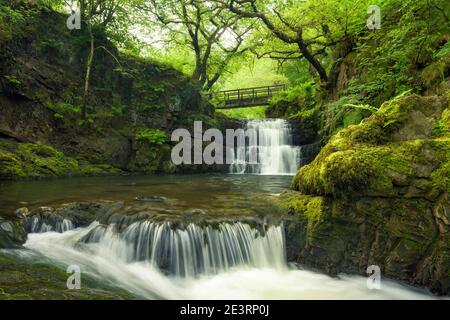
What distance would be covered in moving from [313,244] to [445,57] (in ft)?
18.9

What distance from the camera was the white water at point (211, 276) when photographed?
4.96 metres

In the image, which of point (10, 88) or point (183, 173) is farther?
point (183, 173)

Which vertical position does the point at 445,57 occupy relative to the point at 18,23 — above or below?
below

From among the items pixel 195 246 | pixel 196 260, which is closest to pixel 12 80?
pixel 195 246

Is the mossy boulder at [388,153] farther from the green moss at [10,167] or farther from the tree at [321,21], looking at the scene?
the green moss at [10,167]

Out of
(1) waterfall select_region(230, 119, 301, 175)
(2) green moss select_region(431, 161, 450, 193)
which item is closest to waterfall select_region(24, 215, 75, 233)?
(2) green moss select_region(431, 161, 450, 193)

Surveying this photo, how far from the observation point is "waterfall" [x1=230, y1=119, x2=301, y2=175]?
16719 millimetres

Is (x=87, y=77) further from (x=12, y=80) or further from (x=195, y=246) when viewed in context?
(x=195, y=246)

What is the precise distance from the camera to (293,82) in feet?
88.9

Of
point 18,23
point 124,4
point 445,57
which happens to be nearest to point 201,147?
point 124,4

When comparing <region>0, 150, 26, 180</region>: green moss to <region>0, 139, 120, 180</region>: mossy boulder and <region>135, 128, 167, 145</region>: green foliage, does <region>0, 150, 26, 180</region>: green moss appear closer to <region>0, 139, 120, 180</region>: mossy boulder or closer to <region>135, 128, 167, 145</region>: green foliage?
<region>0, 139, 120, 180</region>: mossy boulder

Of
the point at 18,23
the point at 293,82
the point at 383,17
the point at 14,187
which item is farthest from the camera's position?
the point at 293,82
